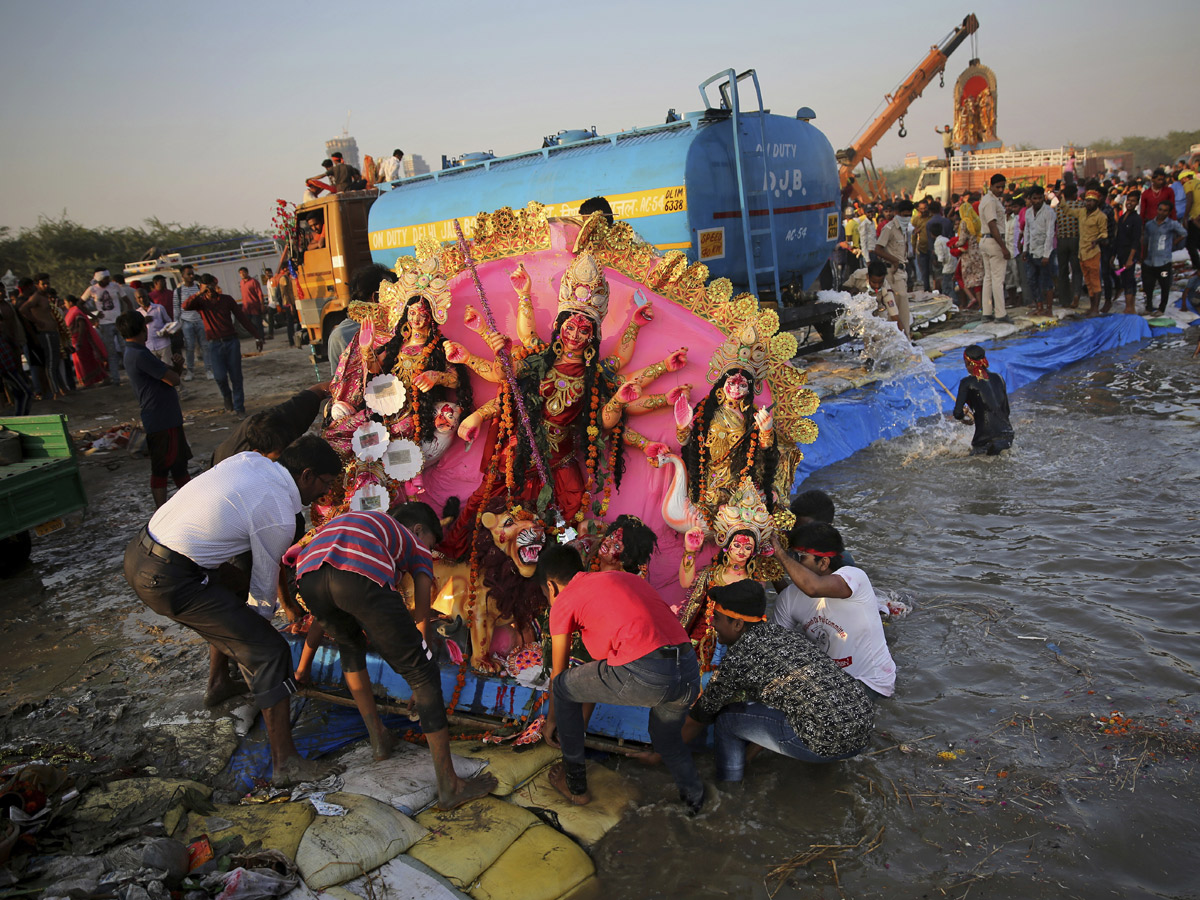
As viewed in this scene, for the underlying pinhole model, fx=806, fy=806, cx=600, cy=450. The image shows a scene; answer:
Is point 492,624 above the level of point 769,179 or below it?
below

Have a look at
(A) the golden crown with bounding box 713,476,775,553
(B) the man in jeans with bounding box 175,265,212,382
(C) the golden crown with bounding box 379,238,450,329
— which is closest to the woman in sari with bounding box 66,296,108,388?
(B) the man in jeans with bounding box 175,265,212,382

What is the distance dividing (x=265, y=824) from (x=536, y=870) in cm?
105

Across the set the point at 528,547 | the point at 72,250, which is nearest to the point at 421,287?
the point at 528,547

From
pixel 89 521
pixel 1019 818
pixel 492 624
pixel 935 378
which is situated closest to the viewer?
pixel 1019 818

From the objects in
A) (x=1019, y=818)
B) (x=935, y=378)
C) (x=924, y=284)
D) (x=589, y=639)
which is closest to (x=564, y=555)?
(x=589, y=639)

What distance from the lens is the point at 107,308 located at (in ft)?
42.2

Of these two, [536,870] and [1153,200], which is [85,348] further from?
[1153,200]

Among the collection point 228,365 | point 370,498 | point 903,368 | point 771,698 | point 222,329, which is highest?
point 222,329

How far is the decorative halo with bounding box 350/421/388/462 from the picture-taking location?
464cm

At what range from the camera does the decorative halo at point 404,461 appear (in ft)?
15.3

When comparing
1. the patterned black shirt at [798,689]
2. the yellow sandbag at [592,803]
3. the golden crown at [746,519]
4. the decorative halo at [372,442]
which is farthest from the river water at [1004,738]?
the decorative halo at [372,442]

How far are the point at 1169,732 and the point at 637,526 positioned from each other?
2.43 meters

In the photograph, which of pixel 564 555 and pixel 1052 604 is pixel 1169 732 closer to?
pixel 1052 604

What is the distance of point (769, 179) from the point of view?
827 centimetres
